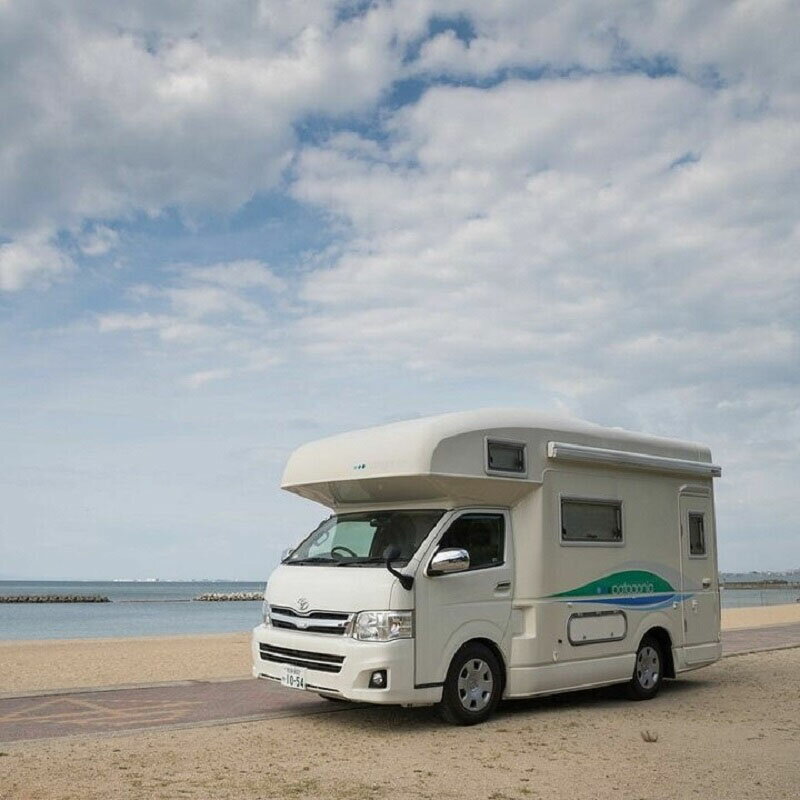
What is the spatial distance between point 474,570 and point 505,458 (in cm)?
119

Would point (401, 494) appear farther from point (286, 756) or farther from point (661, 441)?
point (661, 441)

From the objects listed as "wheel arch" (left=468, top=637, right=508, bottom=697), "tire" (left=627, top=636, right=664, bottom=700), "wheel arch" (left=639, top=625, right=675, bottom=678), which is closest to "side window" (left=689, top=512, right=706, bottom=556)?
"wheel arch" (left=639, top=625, right=675, bottom=678)

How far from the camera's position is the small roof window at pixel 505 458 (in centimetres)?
1016

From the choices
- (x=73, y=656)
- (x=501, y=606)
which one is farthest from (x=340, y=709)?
(x=73, y=656)

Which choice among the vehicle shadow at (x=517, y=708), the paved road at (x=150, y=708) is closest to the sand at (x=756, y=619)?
the vehicle shadow at (x=517, y=708)

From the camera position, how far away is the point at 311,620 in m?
9.62

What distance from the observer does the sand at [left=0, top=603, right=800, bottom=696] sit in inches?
574

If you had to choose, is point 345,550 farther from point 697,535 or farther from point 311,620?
point 697,535

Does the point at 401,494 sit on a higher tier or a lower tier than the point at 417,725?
higher

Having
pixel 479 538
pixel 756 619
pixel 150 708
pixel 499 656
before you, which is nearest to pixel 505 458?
pixel 479 538

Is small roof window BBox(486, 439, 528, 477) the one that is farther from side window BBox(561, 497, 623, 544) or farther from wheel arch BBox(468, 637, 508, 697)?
wheel arch BBox(468, 637, 508, 697)

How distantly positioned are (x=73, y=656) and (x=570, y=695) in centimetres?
1188

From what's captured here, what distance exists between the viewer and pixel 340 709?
10539 mm

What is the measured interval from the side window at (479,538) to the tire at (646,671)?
254 cm
